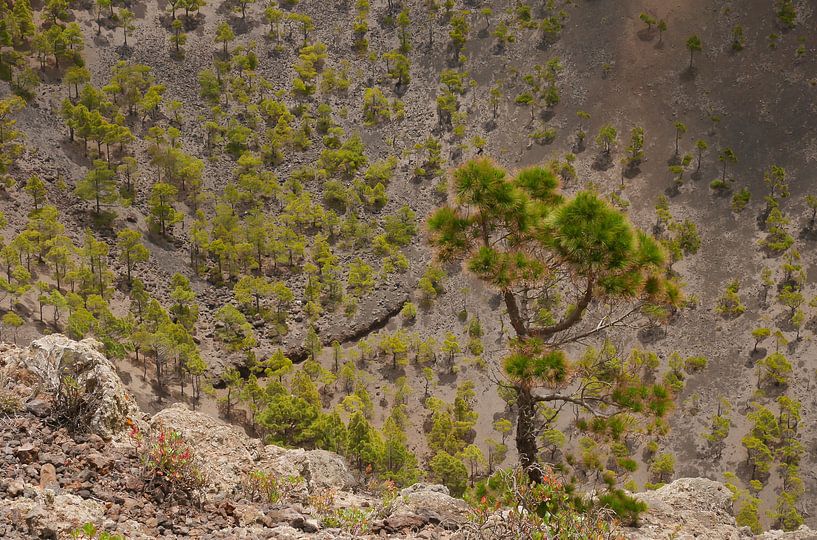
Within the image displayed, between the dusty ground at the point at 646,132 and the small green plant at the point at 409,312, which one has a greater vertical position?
the dusty ground at the point at 646,132

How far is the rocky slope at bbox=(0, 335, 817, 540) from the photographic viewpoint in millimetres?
15047

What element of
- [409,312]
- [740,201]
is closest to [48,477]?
[409,312]

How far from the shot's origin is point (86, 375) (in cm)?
1770

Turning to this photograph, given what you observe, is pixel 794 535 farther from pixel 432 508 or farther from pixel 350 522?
pixel 350 522

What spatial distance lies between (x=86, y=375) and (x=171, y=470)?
2984 mm

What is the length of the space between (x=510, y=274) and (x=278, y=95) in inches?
3077

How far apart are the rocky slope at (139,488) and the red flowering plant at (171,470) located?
16 centimetres

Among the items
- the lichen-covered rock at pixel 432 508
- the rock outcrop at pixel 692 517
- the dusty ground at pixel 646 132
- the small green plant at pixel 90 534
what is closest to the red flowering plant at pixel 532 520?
the lichen-covered rock at pixel 432 508

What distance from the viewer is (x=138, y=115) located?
86438 mm

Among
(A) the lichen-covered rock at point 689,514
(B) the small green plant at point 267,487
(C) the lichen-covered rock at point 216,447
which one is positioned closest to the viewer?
(B) the small green plant at point 267,487

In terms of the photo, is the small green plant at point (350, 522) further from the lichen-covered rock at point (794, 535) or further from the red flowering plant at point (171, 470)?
the lichen-covered rock at point (794, 535)

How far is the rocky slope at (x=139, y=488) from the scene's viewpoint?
49.4 ft

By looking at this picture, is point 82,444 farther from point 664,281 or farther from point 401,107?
point 401,107

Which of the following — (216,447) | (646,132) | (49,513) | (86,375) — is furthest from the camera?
(646,132)
